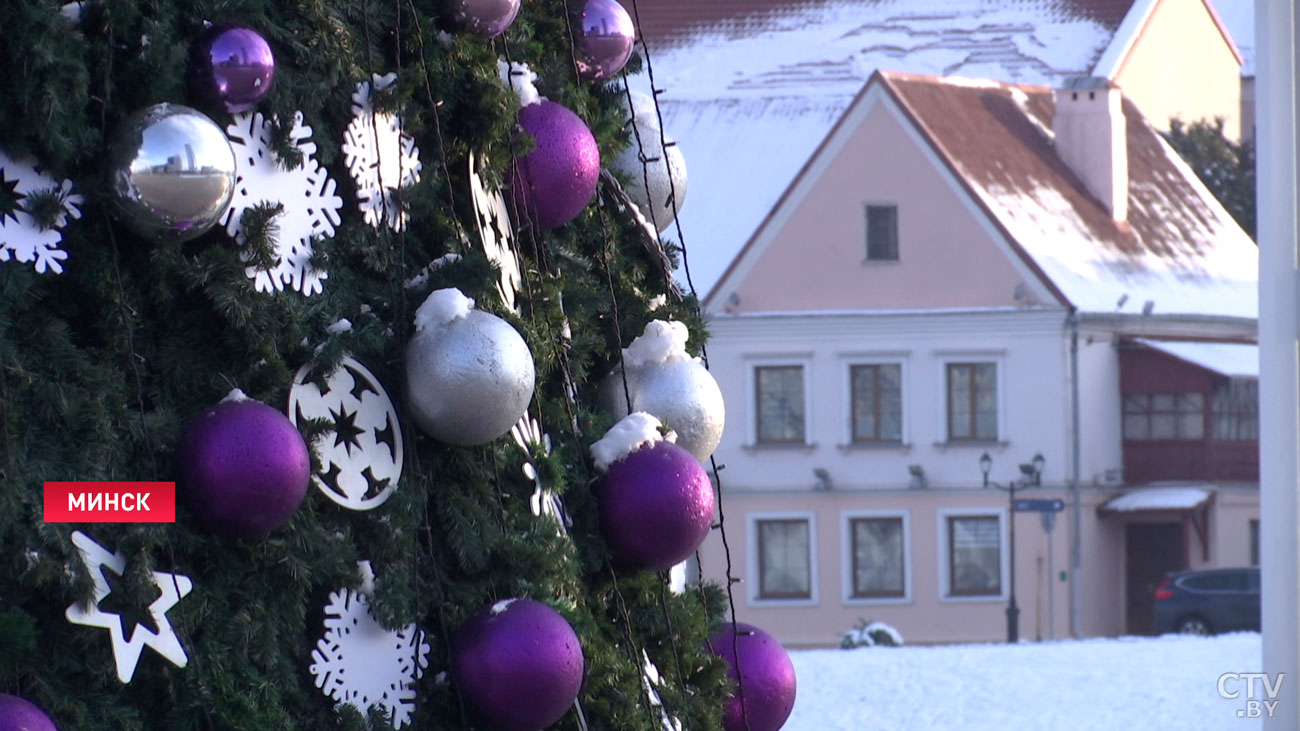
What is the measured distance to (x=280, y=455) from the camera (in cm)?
196

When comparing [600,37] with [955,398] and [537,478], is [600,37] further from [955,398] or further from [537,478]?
[955,398]

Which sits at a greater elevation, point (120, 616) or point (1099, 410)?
point (120, 616)

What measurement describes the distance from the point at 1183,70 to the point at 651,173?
27.9m

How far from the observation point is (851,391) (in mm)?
23672

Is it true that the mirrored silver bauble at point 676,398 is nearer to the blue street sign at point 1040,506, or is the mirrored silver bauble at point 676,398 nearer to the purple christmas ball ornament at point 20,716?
the purple christmas ball ornament at point 20,716

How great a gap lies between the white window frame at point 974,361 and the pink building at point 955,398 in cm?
2

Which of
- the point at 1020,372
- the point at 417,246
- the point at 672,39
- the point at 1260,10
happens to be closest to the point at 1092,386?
the point at 1020,372

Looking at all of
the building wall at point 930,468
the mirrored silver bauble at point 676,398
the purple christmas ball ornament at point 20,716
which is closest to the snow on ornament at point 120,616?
the purple christmas ball ornament at point 20,716

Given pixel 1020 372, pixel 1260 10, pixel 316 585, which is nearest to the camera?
pixel 316 585

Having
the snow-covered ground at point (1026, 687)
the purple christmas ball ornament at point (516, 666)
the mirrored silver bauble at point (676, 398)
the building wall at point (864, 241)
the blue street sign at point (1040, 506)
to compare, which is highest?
the building wall at point (864, 241)

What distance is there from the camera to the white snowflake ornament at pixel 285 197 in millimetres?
2113

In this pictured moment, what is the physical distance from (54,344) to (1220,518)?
75.1ft

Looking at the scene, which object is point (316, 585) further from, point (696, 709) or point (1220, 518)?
point (1220, 518)

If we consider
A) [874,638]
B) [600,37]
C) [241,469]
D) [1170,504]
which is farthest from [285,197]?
[1170,504]
